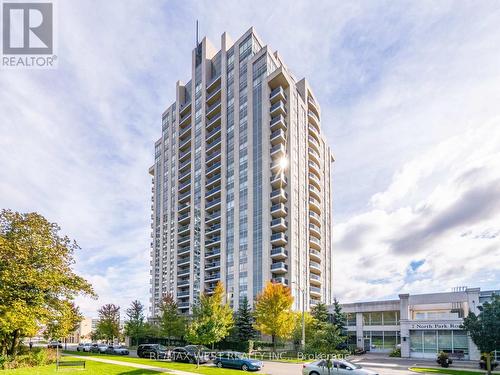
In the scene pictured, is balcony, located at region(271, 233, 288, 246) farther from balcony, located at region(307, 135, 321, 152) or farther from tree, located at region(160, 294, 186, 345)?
balcony, located at region(307, 135, 321, 152)

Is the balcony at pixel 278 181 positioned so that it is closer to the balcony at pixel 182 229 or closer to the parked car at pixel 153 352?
the balcony at pixel 182 229

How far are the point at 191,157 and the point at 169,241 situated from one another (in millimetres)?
21280

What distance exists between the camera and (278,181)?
225 feet

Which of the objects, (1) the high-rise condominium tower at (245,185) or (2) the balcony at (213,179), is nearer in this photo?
(1) the high-rise condominium tower at (245,185)

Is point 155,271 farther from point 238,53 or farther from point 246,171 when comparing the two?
point 238,53

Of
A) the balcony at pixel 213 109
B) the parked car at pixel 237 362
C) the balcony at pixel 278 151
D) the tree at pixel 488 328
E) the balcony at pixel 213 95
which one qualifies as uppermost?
the balcony at pixel 213 95

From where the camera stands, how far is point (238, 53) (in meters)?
81.0

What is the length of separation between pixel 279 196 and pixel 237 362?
4046 cm

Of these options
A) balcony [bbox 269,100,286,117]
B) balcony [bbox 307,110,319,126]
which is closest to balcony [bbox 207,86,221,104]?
balcony [bbox 269,100,286,117]

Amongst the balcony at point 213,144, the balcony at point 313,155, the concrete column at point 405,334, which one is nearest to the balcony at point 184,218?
the balcony at point 213,144

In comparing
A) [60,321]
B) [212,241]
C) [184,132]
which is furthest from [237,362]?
[184,132]

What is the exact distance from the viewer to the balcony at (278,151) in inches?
2761

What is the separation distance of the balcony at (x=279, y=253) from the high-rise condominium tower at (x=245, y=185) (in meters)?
0.17

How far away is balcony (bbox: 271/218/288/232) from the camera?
2628 inches
